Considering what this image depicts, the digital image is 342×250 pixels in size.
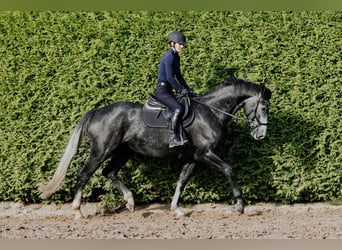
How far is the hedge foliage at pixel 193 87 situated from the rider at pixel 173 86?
92 centimetres

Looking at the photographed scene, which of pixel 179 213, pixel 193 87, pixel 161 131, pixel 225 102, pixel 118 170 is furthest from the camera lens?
pixel 193 87

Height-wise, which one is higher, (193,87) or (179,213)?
(193,87)

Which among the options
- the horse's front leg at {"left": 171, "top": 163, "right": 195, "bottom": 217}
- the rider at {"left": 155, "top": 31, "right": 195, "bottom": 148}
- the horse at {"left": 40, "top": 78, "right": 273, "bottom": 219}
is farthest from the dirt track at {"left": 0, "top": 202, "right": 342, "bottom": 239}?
the rider at {"left": 155, "top": 31, "right": 195, "bottom": 148}

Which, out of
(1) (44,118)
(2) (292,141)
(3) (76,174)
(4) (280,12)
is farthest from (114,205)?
(4) (280,12)

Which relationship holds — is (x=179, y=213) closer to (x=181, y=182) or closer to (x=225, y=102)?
(x=181, y=182)

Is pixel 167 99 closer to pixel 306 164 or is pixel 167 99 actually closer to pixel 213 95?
pixel 213 95

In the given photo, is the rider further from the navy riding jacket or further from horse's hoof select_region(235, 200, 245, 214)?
horse's hoof select_region(235, 200, 245, 214)

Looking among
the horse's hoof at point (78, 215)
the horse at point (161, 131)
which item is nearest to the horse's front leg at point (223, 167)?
the horse at point (161, 131)

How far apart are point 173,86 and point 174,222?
80.7 inches

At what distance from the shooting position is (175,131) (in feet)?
25.2

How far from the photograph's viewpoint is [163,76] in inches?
308

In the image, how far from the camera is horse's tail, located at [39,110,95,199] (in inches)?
313

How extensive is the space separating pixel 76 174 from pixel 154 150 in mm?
1567

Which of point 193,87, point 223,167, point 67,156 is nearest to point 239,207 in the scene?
point 223,167
